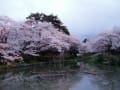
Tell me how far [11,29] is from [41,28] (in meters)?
4.96

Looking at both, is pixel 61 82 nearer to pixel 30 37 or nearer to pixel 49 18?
pixel 30 37

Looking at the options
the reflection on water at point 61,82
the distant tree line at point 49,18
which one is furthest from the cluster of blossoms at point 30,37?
the reflection on water at point 61,82

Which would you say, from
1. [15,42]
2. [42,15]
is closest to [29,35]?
[15,42]

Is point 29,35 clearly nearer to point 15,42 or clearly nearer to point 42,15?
point 15,42

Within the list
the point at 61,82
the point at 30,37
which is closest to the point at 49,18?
the point at 30,37

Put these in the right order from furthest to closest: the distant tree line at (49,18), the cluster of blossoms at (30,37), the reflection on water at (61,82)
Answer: the distant tree line at (49,18)
the cluster of blossoms at (30,37)
the reflection on water at (61,82)

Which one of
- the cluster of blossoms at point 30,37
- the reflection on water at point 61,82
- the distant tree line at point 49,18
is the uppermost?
the distant tree line at point 49,18

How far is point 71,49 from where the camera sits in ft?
126

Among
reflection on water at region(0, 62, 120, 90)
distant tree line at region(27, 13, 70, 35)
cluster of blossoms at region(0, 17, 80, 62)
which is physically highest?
distant tree line at region(27, 13, 70, 35)

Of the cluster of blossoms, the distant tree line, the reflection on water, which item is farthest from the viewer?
the distant tree line

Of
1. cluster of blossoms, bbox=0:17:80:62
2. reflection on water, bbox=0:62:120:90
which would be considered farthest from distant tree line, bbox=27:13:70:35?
reflection on water, bbox=0:62:120:90

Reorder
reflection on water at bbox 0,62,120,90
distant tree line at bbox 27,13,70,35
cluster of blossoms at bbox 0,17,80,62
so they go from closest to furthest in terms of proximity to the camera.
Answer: reflection on water at bbox 0,62,120,90
cluster of blossoms at bbox 0,17,80,62
distant tree line at bbox 27,13,70,35

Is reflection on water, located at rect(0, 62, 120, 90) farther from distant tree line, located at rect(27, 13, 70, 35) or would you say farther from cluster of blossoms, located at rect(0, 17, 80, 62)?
distant tree line, located at rect(27, 13, 70, 35)

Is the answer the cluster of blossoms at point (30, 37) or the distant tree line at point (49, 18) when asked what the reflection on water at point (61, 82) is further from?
the distant tree line at point (49, 18)
